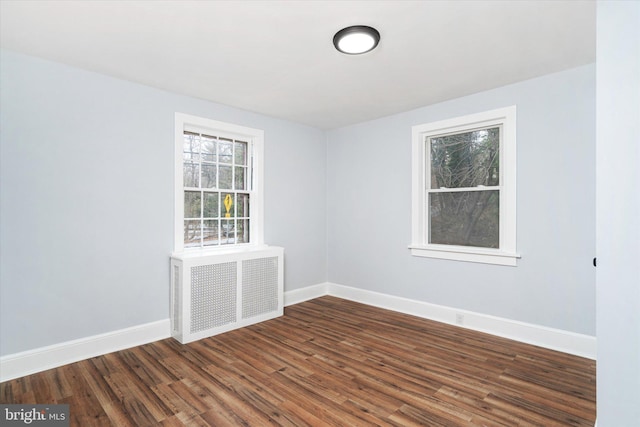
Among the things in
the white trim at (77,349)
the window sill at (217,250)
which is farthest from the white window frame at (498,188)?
the white trim at (77,349)

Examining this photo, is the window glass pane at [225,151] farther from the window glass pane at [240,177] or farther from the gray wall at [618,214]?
the gray wall at [618,214]

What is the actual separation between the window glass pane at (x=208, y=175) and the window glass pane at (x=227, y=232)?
0.47 meters

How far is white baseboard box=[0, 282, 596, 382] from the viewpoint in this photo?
261 cm

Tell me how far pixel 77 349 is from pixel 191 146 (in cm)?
222

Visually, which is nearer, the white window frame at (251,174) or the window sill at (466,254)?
the window sill at (466,254)

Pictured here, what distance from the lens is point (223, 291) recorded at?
11.6ft

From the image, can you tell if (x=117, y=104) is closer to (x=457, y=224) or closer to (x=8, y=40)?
(x=8, y=40)

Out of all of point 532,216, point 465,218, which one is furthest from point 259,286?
point 532,216

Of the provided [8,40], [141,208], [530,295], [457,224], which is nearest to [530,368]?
[530,295]

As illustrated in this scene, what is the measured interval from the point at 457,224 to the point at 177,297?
3.19m

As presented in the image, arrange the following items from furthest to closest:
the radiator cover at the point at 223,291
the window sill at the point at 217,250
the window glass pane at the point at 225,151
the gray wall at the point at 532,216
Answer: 1. the window glass pane at the point at 225,151
2. the window sill at the point at 217,250
3. the radiator cover at the point at 223,291
4. the gray wall at the point at 532,216

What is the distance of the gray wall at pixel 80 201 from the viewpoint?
2586 millimetres

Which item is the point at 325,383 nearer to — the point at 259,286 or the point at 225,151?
the point at 259,286

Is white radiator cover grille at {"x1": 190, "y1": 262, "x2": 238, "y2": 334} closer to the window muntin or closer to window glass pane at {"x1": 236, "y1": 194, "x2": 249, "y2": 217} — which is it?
the window muntin
